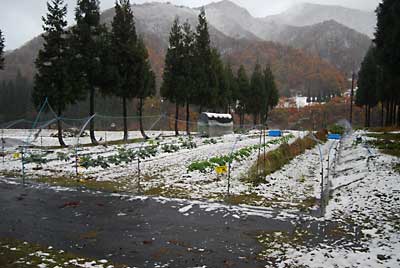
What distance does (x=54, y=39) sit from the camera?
79.0ft

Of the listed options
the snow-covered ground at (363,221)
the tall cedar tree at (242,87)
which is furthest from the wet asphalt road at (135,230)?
the tall cedar tree at (242,87)

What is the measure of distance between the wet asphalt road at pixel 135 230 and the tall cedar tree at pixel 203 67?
1147 inches

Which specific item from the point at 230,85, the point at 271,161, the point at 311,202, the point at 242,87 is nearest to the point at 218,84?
the point at 230,85

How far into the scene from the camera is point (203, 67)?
38.3 m

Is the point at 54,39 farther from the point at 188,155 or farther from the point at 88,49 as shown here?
the point at 188,155

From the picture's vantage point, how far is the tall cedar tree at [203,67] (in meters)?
37.6

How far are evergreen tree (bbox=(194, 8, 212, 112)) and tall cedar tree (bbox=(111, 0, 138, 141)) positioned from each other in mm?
9968

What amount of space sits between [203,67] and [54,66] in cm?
1861

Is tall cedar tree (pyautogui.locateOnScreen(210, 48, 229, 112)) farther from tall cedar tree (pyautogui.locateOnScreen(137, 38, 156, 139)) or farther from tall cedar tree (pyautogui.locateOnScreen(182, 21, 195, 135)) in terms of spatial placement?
tall cedar tree (pyautogui.locateOnScreen(137, 38, 156, 139))

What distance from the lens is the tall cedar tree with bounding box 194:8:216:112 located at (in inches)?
1481

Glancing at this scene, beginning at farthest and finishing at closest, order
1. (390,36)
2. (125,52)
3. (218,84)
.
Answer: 1. (218,84)
2. (125,52)
3. (390,36)

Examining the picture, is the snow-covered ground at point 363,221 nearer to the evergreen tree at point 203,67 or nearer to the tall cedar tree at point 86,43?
the tall cedar tree at point 86,43

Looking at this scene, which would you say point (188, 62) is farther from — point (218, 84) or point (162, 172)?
point (162, 172)

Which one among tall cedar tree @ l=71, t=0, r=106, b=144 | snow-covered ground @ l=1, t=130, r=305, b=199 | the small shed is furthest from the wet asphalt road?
the small shed
